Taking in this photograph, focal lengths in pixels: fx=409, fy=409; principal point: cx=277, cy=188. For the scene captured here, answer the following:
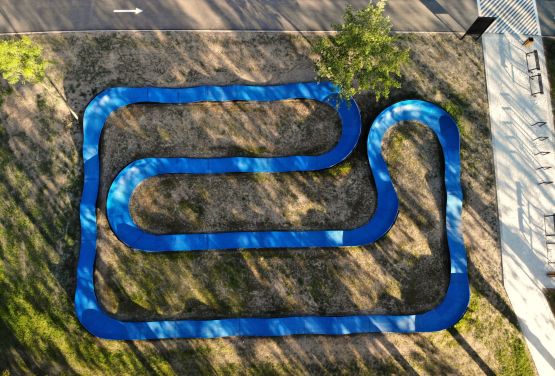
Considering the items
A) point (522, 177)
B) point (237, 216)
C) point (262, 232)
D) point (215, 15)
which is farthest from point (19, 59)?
point (522, 177)

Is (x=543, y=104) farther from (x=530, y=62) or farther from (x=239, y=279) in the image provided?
(x=239, y=279)

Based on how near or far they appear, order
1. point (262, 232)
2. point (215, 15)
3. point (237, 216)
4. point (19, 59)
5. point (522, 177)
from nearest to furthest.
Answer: point (19, 59)
point (262, 232)
point (237, 216)
point (522, 177)
point (215, 15)

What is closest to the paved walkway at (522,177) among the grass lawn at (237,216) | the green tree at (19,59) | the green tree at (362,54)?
the grass lawn at (237,216)

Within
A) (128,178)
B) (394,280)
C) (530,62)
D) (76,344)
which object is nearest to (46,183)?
(128,178)

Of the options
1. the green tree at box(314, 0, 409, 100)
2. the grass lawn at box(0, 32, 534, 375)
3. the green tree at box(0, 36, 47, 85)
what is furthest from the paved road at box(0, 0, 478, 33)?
the green tree at box(0, 36, 47, 85)

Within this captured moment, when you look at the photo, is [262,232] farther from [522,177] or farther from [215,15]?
[522,177]

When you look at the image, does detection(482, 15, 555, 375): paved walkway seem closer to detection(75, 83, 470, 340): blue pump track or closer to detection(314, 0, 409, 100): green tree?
detection(75, 83, 470, 340): blue pump track
